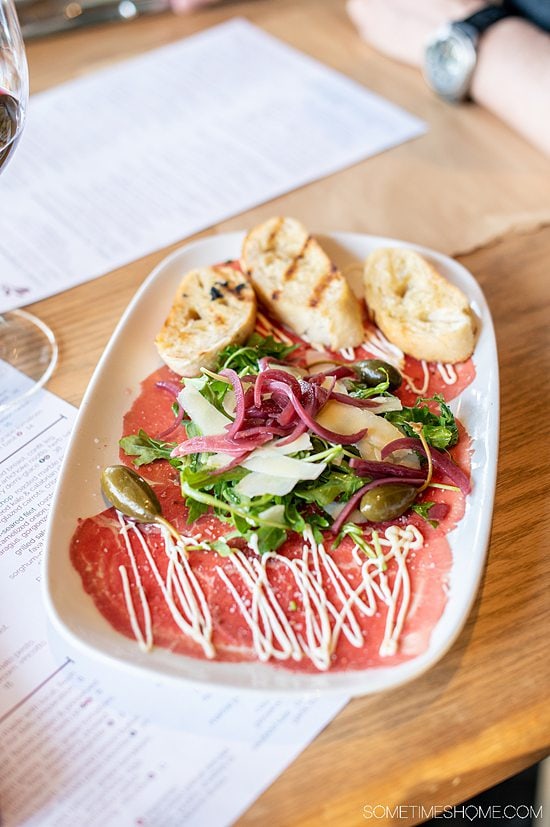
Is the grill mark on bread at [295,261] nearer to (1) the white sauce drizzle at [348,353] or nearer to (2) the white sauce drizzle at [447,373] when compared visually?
(1) the white sauce drizzle at [348,353]

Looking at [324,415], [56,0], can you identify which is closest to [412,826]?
[324,415]

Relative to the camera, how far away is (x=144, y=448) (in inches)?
44.9

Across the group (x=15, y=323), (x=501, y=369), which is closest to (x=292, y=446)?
(x=501, y=369)

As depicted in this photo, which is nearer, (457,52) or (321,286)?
(321,286)

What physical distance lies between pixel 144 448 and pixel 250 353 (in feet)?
0.76

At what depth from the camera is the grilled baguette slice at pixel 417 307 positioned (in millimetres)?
1270

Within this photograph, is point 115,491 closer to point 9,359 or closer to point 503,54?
point 9,359

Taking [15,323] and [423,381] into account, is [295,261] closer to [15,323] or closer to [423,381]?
[423,381]

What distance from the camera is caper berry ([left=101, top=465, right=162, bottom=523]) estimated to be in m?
1.05

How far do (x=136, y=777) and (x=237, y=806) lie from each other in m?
0.11

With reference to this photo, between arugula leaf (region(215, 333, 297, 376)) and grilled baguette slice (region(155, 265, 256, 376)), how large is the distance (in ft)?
0.04

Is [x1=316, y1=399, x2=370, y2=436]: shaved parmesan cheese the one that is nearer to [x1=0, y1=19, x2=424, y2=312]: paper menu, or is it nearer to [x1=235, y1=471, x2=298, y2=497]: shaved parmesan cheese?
[x1=235, y1=471, x2=298, y2=497]: shaved parmesan cheese

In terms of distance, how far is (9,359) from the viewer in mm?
1402

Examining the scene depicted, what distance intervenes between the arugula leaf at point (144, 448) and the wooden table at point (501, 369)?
233 millimetres
